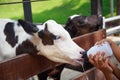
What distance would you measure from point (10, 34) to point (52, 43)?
636mm

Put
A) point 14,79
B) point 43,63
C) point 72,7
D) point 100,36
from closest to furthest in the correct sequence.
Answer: point 14,79 → point 43,63 → point 100,36 → point 72,7

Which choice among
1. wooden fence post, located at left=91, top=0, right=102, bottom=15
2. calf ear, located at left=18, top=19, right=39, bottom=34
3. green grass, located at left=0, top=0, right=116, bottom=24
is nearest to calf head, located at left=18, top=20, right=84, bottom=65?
calf ear, located at left=18, top=19, right=39, bottom=34

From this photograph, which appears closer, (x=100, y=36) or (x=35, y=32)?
(x=35, y=32)

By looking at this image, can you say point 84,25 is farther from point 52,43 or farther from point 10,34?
point 52,43

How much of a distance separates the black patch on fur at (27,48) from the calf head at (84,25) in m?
0.91

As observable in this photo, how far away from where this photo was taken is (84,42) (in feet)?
10.7

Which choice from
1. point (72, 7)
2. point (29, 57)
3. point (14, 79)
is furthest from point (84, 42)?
point (72, 7)

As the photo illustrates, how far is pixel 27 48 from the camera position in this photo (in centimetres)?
297

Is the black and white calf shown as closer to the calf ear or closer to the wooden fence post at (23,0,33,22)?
the calf ear

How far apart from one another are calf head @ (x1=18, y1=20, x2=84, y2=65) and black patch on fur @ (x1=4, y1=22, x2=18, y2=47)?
36 cm

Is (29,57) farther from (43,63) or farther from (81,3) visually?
(81,3)

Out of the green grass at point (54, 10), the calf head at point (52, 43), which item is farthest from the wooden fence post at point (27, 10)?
the green grass at point (54, 10)

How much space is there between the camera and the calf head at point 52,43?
9.19 ft

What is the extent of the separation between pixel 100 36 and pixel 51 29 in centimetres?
80
